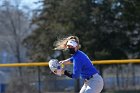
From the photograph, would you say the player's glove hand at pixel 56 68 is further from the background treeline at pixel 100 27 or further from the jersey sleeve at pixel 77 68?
the background treeline at pixel 100 27

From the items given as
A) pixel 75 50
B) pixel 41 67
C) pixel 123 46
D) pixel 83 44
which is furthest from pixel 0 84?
pixel 123 46

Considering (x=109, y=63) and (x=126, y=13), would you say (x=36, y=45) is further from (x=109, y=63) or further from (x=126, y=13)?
(x=109, y=63)

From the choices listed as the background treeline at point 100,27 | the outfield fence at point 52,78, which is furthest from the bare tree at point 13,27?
the outfield fence at point 52,78

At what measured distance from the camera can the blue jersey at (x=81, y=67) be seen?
28.9 ft

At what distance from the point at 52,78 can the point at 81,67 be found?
9.70 metres

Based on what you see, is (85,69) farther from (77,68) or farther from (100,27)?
(100,27)

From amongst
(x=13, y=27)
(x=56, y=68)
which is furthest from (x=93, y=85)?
(x=13, y=27)

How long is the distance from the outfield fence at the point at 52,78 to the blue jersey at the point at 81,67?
8.45m

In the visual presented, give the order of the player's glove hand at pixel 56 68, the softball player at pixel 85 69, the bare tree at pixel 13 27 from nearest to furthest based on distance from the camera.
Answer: the softball player at pixel 85 69
the player's glove hand at pixel 56 68
the bare tree at pixel 13 27

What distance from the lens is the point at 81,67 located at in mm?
8891

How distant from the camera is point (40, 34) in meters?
35.4

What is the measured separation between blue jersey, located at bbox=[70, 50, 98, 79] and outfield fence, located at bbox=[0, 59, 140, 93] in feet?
27.7

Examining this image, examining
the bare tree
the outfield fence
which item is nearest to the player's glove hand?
the outfield fence

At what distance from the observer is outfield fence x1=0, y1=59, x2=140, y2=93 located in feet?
58.7
